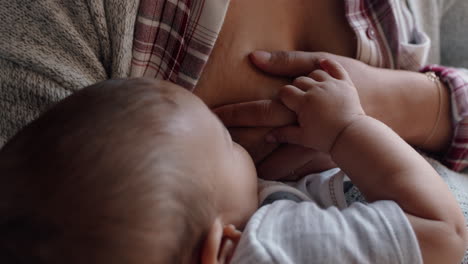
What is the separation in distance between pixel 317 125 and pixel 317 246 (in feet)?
0.83

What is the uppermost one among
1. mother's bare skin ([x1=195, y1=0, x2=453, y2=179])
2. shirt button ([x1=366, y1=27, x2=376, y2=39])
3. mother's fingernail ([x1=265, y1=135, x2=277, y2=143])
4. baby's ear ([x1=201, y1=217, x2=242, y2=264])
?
shirt button ([x1=366, y1=27, x2=376, y2=39])

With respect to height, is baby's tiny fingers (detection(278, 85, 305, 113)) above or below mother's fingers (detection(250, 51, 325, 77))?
below

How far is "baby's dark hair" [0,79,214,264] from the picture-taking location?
52cm

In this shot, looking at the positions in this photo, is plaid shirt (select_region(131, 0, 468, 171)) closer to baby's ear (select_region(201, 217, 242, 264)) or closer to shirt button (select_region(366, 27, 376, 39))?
shirt button (select_region(366, 27, 376, 39))

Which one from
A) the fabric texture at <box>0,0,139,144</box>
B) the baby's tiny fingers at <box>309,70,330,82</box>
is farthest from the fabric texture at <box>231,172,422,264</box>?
the fabric texture at <box>0,0,139,144</box>

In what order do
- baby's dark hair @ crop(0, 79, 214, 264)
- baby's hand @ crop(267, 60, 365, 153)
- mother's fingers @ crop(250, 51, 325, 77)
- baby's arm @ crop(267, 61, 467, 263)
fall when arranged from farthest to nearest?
1. mother's fingers @ crop(250, 51, 325, 77)
2. baby's hand @ crop(267, 60, 365, 153)
3. baby's arm @ crop(267, 61, 467, 263)
4. baby's dark hair @ crop(0, 79, 214, 264)

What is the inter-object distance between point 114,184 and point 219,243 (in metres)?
0.17

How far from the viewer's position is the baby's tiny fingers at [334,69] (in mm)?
874

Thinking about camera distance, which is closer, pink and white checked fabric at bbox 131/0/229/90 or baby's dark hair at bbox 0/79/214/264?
baby's dark hair at bbox 0/79/214/264

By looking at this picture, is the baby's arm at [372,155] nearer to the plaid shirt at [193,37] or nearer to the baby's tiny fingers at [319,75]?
the baby's tiny fingers at [319,75]

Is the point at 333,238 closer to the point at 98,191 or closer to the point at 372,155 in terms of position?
the point at 372,155

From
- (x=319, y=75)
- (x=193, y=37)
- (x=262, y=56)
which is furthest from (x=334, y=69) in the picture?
(x=193, y=37)

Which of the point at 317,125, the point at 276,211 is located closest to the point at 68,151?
the point at 276,211

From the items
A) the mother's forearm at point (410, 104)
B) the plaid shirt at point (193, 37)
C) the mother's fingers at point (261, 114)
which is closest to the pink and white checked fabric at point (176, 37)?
the plaid shirt at point (193, 37)
